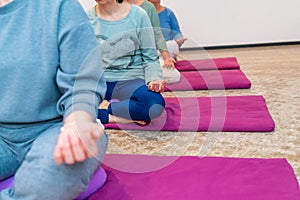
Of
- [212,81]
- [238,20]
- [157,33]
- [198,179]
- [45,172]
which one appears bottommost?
[238,20]

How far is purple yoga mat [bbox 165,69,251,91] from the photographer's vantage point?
6.65 ft

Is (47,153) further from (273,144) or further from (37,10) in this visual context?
(273,144)

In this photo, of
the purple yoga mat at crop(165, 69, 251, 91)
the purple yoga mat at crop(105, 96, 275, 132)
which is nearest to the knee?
the purple yoga mat at crop(105, 96, 275, 132)

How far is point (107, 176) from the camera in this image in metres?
1.05

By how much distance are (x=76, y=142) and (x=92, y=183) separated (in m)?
0.40

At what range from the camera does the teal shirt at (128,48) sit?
152 cm

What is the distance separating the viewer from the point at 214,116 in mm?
1536

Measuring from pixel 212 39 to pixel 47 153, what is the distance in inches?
128

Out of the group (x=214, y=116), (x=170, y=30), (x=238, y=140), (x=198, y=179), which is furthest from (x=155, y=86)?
(x=170, y=30)

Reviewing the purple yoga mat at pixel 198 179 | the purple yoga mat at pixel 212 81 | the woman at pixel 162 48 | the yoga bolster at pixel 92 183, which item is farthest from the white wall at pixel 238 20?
the yoga bolster at pixel 92 183

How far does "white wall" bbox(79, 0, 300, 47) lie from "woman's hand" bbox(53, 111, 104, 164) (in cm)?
313

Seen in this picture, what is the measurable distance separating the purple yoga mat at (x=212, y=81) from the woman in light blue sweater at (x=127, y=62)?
1.75ft

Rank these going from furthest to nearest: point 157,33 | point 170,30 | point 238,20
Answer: point 238,20 < point 170,30 < point 157,33

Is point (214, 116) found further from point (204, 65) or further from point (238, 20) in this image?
point (238, 20)
